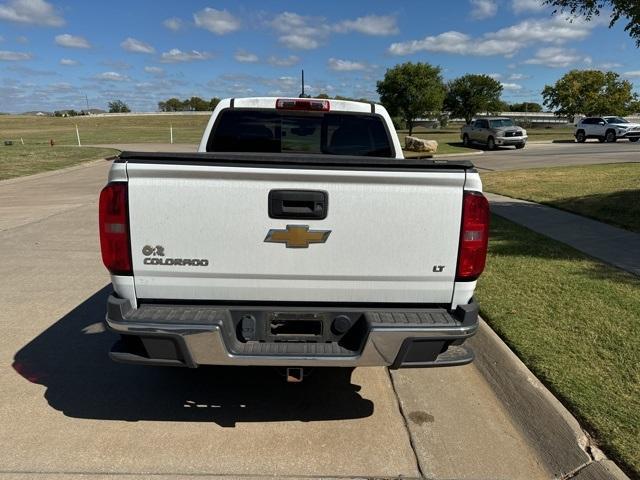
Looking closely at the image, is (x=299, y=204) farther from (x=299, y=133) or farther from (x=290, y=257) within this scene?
(x=299, y=133)

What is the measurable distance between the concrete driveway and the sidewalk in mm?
3519

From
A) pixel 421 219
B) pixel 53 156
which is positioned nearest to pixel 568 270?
pixel 421 219

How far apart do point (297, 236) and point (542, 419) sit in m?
1.95

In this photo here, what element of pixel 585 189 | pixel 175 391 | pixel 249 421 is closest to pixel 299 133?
pixel 175 391

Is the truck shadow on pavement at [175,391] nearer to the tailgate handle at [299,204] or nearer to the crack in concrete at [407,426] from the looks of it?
the crack in concrete at [407,426]

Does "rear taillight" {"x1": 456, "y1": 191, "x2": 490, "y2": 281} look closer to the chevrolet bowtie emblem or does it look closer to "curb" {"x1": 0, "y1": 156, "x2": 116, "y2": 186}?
the chevrolet bowtie emblem

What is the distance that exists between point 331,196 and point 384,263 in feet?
1.56

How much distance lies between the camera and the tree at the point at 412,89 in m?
41.3

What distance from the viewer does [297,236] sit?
2707 millimetres

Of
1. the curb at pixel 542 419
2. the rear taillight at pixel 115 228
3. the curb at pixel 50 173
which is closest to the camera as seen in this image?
the rear taillight at pixel 115 228

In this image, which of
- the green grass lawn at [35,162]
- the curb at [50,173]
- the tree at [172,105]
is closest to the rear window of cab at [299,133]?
the curb at [50,173]

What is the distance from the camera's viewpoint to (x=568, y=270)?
5707 millimetres

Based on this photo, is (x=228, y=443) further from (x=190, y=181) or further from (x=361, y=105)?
(x=361, y=105)

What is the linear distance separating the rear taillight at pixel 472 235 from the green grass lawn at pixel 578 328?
1.22m
